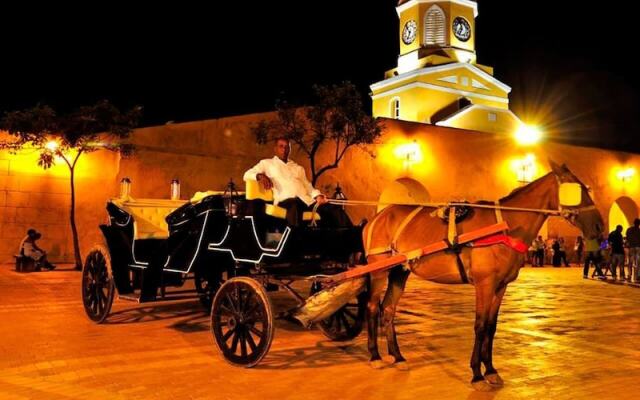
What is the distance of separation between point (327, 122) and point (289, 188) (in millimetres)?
13586

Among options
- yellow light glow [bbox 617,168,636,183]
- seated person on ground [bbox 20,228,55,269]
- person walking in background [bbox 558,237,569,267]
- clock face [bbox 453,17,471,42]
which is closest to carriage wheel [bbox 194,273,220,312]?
seated person on ground [bbox 20,228,55,269]

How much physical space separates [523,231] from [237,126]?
16824 mm

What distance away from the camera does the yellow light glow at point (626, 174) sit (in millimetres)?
30142

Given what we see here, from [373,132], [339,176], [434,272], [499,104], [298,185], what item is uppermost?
[499,104]

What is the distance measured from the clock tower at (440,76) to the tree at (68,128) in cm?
2239

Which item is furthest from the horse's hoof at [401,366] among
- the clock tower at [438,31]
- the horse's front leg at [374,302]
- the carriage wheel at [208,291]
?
the clock tower at [438,31]

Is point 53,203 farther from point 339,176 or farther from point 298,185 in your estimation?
point 298,185

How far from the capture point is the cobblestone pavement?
530 cm

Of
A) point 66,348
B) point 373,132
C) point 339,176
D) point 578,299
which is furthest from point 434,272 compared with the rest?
point 339,176

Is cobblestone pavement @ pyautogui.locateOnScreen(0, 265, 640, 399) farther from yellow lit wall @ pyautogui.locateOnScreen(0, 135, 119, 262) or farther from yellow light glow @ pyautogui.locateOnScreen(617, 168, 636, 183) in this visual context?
yellow light glow @ pyautogui.locateOnScreen(617, 168, 636, 183)

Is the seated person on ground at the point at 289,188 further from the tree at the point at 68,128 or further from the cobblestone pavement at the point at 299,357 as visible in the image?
the tree at the point at 68,128

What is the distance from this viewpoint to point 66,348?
690 centimetres

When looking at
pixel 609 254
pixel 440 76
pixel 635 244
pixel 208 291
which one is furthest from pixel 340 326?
pixel 440 76

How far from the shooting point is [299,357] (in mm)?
6668
